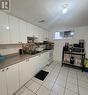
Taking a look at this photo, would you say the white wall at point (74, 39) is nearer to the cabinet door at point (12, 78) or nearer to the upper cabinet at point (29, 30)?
the upper cabinet at point (29, 30)

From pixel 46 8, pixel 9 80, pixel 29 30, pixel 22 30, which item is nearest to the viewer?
pixel 9 80

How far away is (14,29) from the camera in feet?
6.73

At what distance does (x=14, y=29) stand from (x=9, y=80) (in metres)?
1.41

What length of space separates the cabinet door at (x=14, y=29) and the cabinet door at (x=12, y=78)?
843 millimetres

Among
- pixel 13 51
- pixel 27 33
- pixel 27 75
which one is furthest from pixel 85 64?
pixel 13 51

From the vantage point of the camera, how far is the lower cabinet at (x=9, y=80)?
1.38 metres

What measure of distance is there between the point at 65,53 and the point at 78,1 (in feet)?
8.97

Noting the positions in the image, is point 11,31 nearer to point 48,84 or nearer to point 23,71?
point 23,71

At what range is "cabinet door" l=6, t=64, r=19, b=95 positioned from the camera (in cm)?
150

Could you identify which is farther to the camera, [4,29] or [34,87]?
[34,87]

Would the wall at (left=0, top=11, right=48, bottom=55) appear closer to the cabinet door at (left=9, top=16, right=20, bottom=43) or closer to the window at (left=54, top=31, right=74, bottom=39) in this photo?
the cabinet door at (left=9, top=16, right=20, bottom=43)

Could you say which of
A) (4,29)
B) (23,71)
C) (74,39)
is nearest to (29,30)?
(4,29)

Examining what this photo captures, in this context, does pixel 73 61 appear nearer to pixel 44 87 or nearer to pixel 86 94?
pixel 86 94

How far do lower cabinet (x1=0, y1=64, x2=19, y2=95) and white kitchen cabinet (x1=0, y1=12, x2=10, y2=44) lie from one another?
748 mm
